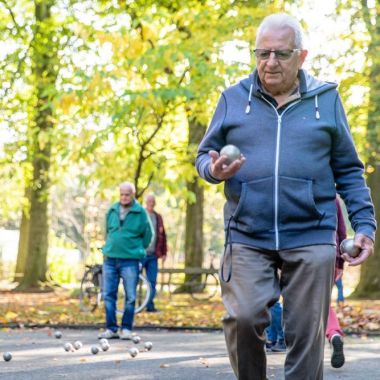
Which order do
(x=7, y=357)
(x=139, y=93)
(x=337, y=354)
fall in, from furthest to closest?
(x=139, y=93)
(x=7, y=357)
(x=337, y=354)

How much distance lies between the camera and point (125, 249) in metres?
12.1

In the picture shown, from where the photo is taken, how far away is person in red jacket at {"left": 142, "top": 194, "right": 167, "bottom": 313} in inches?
681

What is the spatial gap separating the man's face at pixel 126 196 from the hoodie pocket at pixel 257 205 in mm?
7823

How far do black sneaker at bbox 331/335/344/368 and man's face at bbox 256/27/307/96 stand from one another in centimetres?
474

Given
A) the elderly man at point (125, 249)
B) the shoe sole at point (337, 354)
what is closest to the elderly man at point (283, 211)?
the shoe sole at point (337, 354)

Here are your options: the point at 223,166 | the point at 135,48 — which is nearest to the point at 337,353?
the point at 223,166

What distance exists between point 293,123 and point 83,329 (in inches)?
390

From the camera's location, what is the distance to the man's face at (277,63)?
15.0 ft

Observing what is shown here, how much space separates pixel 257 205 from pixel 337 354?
4738 millimetres

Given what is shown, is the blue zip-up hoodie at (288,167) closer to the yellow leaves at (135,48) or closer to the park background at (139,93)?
the park background at (139,93)

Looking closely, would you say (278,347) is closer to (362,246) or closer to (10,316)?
(362,246)

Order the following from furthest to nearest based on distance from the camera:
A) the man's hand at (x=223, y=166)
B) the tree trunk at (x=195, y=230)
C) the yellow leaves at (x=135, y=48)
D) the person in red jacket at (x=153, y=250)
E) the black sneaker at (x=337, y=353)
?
the tree trunk at (x=195, y=230), the person in red jacket at (x=153, y=250), the yellow leaves at (x=135, y=48), the black sneaker at (x=337, y=353), the man's hand at (x=223, y=166)

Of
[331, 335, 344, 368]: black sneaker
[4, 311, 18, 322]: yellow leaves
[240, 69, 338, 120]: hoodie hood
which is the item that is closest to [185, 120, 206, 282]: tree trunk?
[4, 311, 18, 322]: yellow leaves

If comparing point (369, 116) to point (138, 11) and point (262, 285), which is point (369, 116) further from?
point (262, 285)
